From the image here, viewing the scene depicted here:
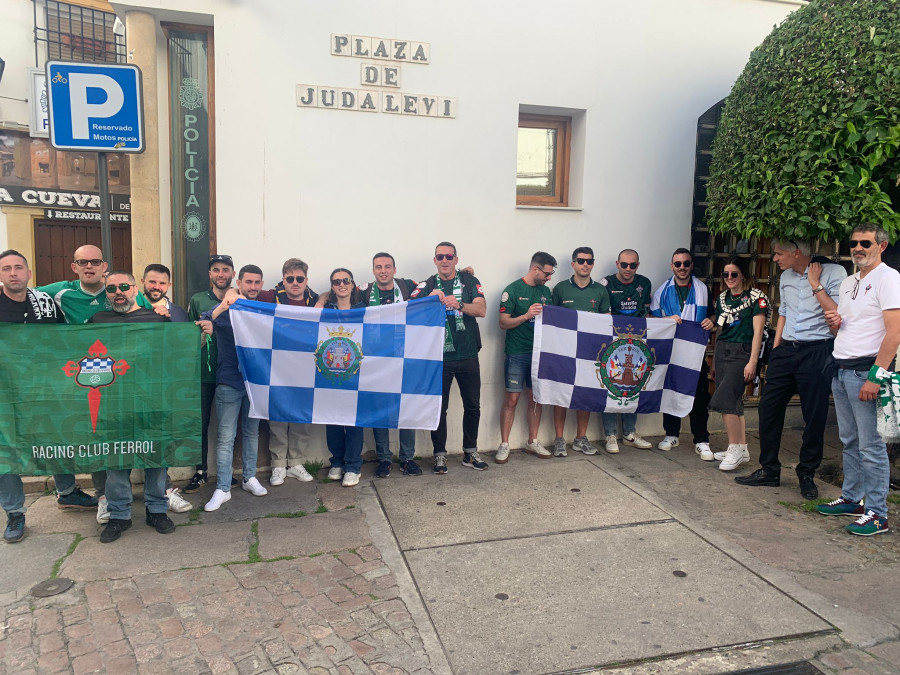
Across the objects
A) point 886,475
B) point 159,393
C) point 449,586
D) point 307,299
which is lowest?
point 449,586

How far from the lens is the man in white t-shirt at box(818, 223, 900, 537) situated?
4.09 m

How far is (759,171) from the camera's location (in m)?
4.93

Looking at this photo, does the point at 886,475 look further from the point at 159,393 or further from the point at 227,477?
the point at 159,393

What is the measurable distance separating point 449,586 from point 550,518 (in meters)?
1.23

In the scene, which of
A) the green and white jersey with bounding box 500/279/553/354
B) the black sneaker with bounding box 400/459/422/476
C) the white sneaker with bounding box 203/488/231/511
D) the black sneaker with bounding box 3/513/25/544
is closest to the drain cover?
the black sneaker with bounding box 3/513/25/544

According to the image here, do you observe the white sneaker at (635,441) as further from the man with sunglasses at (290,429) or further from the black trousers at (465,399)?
the man with sunglasses at (290,429)

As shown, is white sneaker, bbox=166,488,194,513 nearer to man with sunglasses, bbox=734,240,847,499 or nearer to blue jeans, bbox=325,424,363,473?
blue jeans, bbox=325,424,363,473

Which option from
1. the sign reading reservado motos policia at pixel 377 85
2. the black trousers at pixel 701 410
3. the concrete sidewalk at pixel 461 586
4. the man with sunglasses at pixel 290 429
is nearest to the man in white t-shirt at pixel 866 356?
the concrete sidewalk at pixel 461 586

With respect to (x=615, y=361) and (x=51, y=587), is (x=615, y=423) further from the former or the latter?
(x=51, y=587)

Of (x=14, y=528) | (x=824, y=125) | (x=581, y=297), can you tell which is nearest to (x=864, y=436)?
(x=824, y=125)

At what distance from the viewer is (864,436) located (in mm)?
4324

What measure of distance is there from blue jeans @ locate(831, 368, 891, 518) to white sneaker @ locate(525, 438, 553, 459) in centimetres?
245

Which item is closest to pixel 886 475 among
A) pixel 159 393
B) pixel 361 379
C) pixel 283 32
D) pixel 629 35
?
pixel 361 379

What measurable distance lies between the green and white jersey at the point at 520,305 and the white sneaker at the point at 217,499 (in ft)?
8.93
